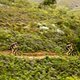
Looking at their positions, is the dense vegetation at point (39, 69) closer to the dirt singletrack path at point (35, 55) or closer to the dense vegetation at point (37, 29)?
the dirt singletrack path at point (35, 55)

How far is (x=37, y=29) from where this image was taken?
87.5 ft

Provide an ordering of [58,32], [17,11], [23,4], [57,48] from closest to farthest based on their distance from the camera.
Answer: [57,48]
[58,32]
[17,11]
[23,4]

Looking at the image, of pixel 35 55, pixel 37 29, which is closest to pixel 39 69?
pixel 35 55

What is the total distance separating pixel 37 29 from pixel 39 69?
7.23m

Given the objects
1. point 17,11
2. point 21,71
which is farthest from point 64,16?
point 21,71

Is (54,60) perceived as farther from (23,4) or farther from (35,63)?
(23,4)

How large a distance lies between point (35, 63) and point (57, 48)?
4.19m

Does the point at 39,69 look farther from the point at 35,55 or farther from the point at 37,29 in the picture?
the point at 37,29

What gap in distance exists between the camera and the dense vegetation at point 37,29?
23766 mm

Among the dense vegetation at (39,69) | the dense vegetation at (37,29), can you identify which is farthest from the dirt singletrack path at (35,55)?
the dense vegetation at (39,69)

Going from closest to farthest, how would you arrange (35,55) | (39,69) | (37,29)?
1. (39,69)
2. (35,55)
3. (37,29)

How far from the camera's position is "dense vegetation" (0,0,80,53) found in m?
23.8

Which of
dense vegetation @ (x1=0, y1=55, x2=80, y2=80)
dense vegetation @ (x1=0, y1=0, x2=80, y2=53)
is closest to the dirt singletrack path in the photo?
dense vegetation @ (x1=0, y1=0, x2=80, y2=53)

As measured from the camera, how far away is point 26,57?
69.6 feet
